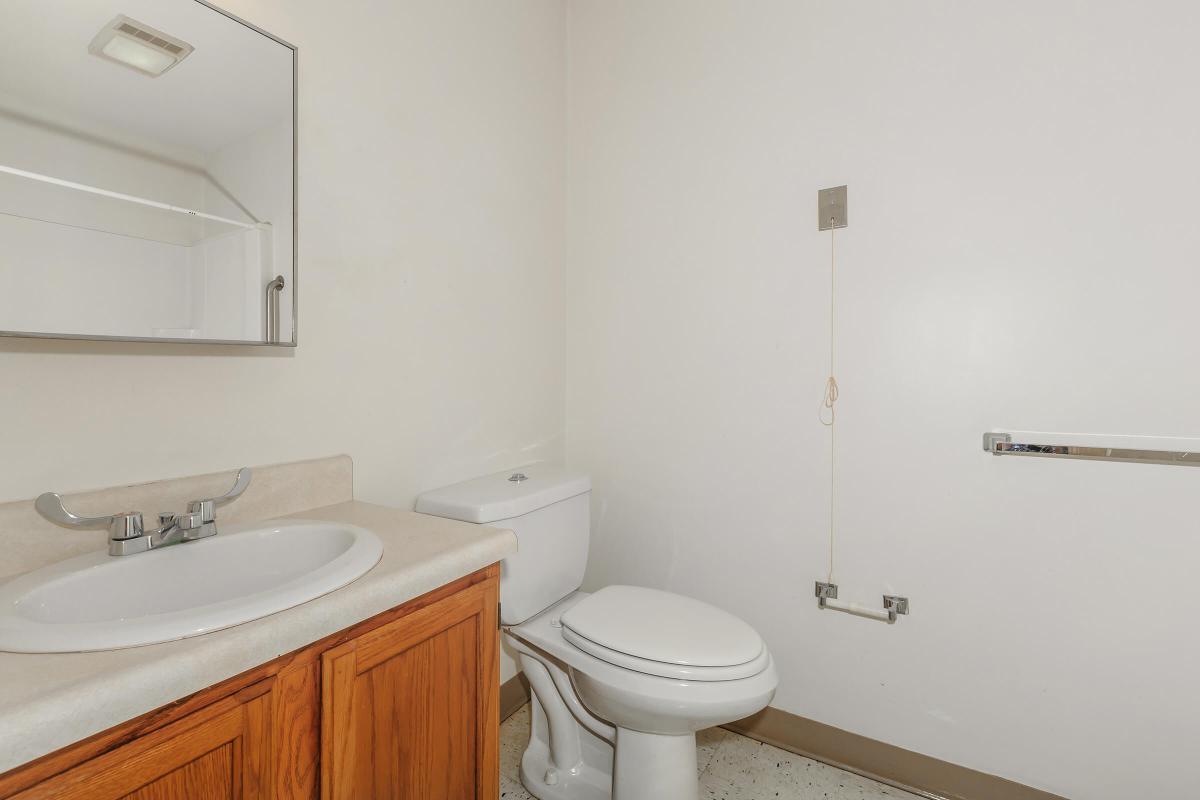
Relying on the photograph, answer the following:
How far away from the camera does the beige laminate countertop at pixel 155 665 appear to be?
474 millimetres

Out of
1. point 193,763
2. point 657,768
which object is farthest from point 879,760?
point 193,763

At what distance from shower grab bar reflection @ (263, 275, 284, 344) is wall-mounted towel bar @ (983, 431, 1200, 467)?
5.32ft

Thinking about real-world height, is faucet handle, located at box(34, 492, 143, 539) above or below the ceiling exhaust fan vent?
below

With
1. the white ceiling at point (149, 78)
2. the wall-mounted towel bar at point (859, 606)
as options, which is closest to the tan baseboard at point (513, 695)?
the wall-mounted towel bar at point (859, 606)

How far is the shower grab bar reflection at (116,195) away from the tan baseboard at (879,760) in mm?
1833

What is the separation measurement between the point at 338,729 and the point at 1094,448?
158 centimetres

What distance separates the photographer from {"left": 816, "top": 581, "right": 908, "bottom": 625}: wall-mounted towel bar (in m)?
1.44

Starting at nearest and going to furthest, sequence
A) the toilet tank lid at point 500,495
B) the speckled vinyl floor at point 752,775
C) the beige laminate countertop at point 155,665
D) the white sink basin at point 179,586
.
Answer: the beige laminate countertop at point 155,665 < the white sink basin at point 179,586 < the toilet tank lid at point 500,495 < the speckled vinyl floor at point 752,775

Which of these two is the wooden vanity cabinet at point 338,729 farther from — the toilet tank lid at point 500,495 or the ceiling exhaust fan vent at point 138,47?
the ceiling exhaust fan vent at point 138,47

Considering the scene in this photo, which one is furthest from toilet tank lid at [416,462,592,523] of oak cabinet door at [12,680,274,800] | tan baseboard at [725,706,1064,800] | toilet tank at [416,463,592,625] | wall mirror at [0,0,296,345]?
tan baseboard at [725,706,1064,800]

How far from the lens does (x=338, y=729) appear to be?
72 cm

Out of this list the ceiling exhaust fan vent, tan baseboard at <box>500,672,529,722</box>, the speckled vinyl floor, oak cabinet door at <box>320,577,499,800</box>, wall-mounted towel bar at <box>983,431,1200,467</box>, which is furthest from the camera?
tan baseboard at <box>500,672,529,722</box>

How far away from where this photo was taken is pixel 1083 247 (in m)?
1.25

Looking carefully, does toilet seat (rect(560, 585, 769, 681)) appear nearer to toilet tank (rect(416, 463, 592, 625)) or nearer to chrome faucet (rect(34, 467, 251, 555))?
toilet tank (rect(416, 463, 592, 625))
